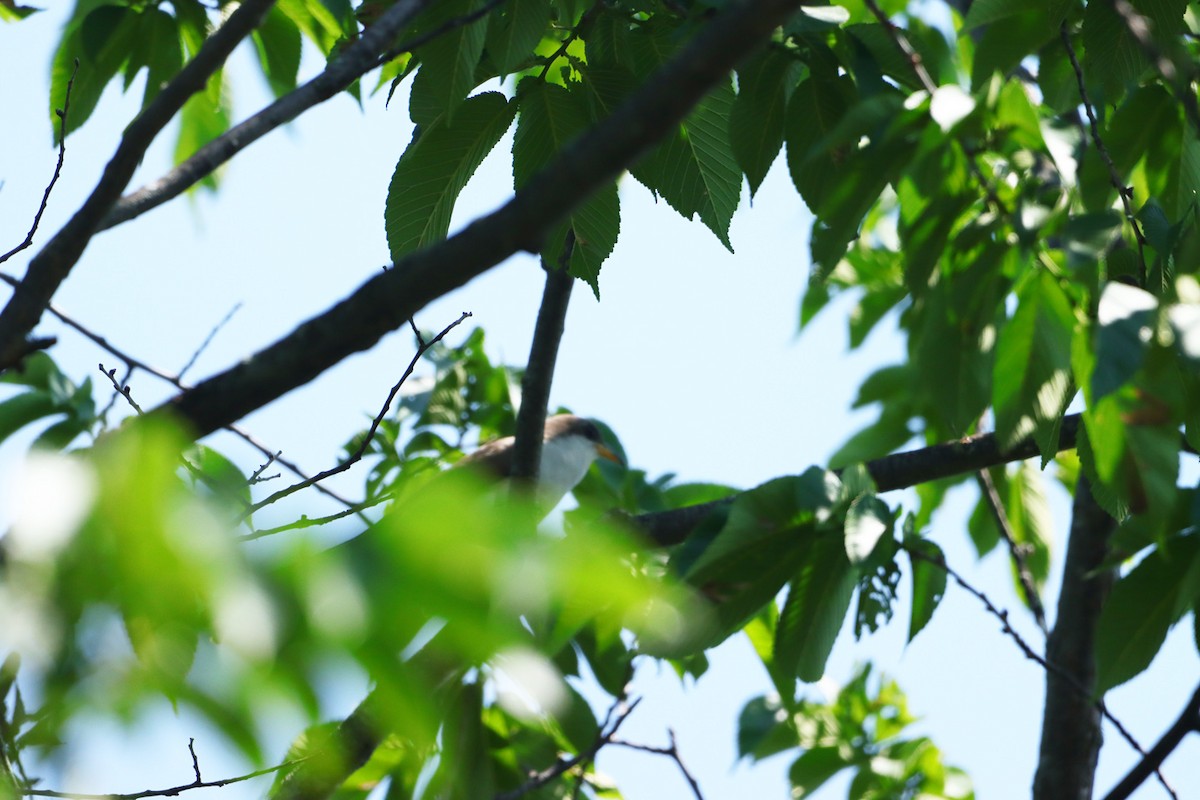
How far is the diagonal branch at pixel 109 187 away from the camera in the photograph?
1.96 metres

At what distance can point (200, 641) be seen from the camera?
2.98ft

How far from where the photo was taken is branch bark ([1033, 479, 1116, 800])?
413cm

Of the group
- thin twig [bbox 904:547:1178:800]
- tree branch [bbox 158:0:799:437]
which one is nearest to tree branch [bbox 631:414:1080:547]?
thin twig [bbox 904:547:1178:800]

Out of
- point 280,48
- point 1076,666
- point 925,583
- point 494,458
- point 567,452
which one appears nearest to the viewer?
point 925,583

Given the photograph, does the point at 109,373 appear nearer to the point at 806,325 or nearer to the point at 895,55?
the point at 895,55

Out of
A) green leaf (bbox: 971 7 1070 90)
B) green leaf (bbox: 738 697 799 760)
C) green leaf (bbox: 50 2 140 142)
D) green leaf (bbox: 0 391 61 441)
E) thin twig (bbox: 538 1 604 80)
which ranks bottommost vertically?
green leaf (bbox: 738 697 799 760)

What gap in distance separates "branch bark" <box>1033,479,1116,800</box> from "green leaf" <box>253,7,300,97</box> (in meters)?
3.06

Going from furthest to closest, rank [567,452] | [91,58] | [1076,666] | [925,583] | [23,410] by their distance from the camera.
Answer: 1. [567,452]
2. [23,410]
3. [1076,666]
4. [91,58]
5. [925,583]

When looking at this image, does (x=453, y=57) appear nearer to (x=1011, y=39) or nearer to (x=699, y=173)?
(x=699, y=173)

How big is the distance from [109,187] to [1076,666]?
374cm

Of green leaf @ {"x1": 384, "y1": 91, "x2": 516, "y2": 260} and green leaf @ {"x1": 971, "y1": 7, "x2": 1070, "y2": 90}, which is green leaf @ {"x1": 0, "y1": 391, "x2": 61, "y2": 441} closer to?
green leaf @ {"x1": 384, "y1": 91, "x2": 516, "y2": 260}

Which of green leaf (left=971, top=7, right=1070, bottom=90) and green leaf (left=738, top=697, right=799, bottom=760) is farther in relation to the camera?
green leaf (left=738, top=697, right=799, bottom=760)

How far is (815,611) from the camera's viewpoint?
8.86ft

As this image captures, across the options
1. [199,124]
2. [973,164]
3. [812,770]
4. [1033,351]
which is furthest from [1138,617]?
[199,124]
